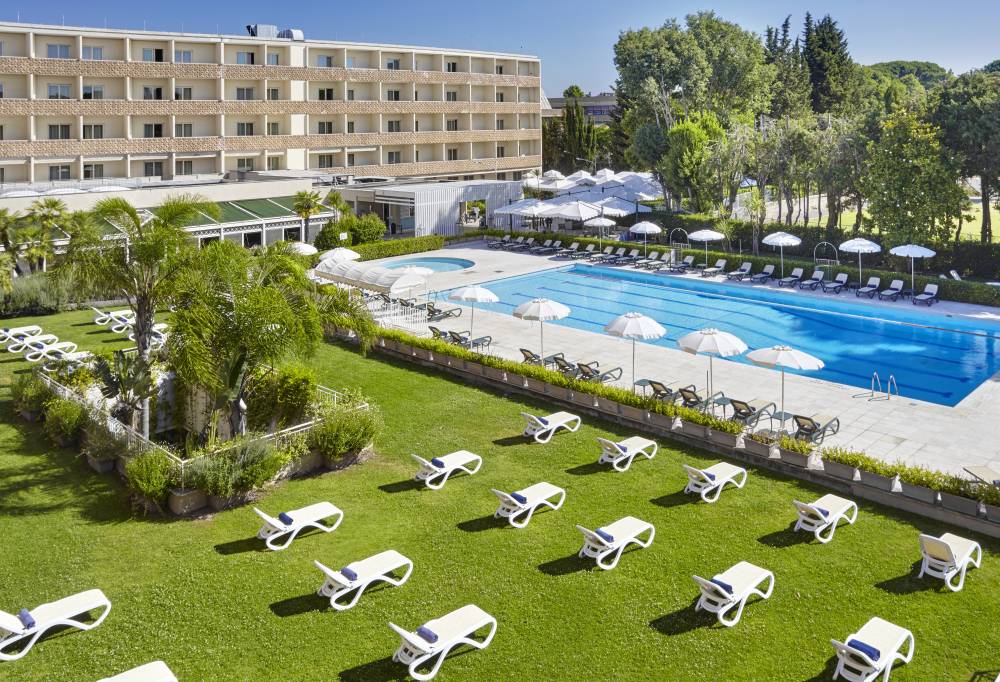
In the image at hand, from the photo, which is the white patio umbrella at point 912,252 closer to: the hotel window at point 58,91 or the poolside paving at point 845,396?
the poolside paving at point 845,396

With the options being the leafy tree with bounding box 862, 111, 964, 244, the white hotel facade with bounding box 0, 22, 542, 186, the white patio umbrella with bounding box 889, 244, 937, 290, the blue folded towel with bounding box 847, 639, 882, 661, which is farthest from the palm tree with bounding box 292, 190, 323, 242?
the blue folded towel with bounding box 847, 639, 882, 661

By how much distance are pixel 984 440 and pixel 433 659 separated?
13655 mm

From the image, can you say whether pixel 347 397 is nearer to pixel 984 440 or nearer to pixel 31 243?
pixel 984 440

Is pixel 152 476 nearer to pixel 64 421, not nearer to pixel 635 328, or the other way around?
pixel 64 421

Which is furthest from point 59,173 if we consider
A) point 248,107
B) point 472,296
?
point 472,296

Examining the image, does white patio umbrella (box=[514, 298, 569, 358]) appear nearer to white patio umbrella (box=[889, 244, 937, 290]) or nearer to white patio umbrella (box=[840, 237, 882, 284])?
white patio umbrella (box=[889, 244, 937, 290])

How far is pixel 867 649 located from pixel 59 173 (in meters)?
52.2

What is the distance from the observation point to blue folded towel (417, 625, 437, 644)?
1023 cm

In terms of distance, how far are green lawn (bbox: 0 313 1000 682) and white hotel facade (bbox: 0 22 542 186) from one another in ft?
128

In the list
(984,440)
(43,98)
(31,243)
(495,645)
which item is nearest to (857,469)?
(984,440)

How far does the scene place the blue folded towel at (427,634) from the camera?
10234 mm

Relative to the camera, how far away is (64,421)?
17.5 meters

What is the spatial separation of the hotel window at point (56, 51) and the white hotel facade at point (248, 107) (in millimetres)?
60

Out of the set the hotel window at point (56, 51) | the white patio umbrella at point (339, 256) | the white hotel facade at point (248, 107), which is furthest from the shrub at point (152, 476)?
the hotel window at point (56, 51)
